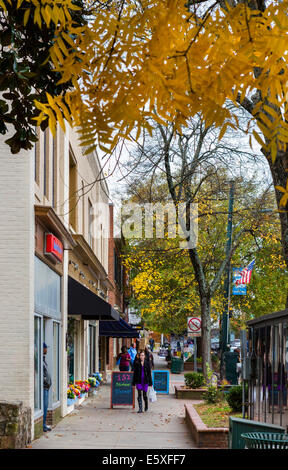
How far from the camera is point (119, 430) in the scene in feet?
53.0

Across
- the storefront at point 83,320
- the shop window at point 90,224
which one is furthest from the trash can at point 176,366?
the shop window at point 90,224

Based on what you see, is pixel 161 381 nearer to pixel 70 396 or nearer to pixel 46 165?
pixel 70 396

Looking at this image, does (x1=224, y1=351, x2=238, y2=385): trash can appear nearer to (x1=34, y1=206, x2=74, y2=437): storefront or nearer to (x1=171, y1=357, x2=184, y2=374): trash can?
(x1=34, y1=206, x2=74, y2=437): storefront

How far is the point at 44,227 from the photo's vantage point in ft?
52.6

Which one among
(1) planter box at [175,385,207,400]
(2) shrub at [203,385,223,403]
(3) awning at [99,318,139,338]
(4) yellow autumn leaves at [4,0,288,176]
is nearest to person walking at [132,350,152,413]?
(2) shrub at [203,385,223,403]

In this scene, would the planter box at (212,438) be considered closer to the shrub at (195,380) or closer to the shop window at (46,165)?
the shop window at (46,165)

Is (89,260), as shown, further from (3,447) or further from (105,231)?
(3,447)

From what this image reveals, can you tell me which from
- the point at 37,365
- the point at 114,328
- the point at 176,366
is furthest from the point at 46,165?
the point at 176,366

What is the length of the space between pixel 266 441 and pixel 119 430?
9.23 metres

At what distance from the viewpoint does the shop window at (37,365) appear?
14922mm

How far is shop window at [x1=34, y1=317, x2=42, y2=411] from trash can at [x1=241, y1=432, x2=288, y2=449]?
25.6 feet

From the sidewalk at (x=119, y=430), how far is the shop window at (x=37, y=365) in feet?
2.36
